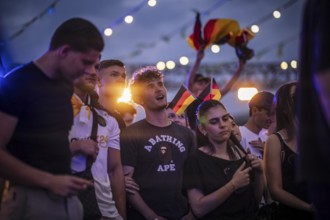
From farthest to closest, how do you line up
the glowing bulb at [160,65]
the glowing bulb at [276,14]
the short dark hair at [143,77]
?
1. the glowing bulb at [160,65]
2. the glowing bulb at [276,14]
3. the short dark hair at [143,77]

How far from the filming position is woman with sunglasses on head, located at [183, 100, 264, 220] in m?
3.87

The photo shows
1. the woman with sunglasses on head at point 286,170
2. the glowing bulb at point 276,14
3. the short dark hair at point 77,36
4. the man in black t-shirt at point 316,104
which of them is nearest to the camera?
the man in black t-shirt at point 316,104

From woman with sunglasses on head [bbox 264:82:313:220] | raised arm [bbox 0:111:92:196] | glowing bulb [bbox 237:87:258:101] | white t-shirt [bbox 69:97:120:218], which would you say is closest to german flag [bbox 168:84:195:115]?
white t-shirt [bbox 69:97:120:218]

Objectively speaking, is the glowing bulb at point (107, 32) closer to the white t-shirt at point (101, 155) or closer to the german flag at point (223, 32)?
the german flag at point (223, 32)

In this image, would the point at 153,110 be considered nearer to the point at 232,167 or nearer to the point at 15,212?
the point at 232,167

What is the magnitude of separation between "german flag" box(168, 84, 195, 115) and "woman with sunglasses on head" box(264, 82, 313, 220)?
6.06 ft

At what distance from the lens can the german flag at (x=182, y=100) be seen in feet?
18.3

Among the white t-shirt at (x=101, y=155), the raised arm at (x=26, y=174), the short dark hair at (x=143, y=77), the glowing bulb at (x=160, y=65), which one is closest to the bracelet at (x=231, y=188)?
the white t-shirt at (x=101, y=155)

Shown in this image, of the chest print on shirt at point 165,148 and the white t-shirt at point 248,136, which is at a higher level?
the white t-shirt at point 248,136

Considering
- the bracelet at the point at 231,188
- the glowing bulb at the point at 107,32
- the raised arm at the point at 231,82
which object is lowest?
the bracelet at the point at 231,188

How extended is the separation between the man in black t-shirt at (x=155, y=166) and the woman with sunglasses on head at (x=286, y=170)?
877 millimetres

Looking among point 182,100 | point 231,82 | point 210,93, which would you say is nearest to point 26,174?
point 182,100

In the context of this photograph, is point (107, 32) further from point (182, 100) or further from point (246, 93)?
point (246, 93)

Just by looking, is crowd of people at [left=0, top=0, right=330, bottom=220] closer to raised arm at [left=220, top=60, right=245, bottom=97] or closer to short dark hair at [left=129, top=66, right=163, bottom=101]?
short dark hair at [left=129, top=66, right=163, bottom=101]
